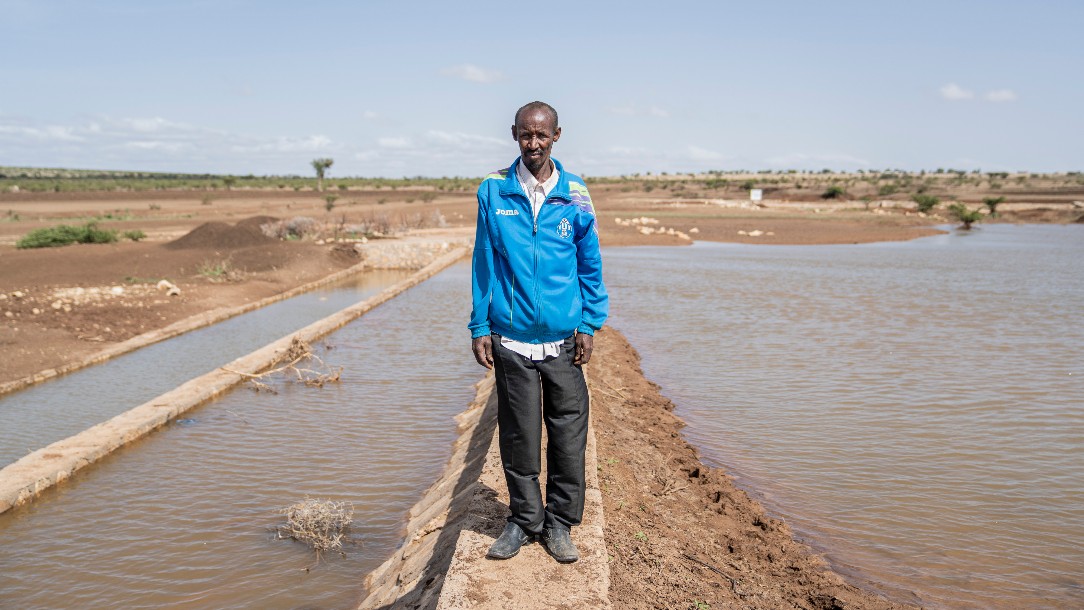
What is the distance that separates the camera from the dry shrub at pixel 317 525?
5.09 m

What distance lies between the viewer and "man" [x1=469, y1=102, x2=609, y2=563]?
3.28 meters

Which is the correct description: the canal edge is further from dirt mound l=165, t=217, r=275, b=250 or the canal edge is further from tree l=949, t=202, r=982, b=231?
tree l=949, t=202, r=982, b=231

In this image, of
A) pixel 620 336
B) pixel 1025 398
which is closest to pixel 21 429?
pixel 620 336

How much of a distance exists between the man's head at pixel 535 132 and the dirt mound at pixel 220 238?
1945 cm

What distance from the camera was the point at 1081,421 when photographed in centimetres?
801

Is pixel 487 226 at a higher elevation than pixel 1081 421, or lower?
higher

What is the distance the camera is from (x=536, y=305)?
3.28 meters

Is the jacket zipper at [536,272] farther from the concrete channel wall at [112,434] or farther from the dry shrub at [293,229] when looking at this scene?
the dry shrub at [293,229]

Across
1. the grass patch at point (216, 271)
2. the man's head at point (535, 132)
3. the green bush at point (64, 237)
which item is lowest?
the grass patch at point (216, 271)

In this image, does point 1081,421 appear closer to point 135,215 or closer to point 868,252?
point 868,252

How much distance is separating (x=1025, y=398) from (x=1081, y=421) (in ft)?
2.67

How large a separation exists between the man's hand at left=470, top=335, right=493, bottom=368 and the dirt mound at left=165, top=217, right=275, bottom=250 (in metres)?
19.3

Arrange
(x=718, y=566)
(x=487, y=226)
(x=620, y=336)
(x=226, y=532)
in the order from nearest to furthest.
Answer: (x=487, y=226) < (x=718, y=566) < (x=226, y=532) < (x=620, y=336)

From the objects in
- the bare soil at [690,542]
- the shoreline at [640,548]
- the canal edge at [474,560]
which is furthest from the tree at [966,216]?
the canal edge at [474,560]
